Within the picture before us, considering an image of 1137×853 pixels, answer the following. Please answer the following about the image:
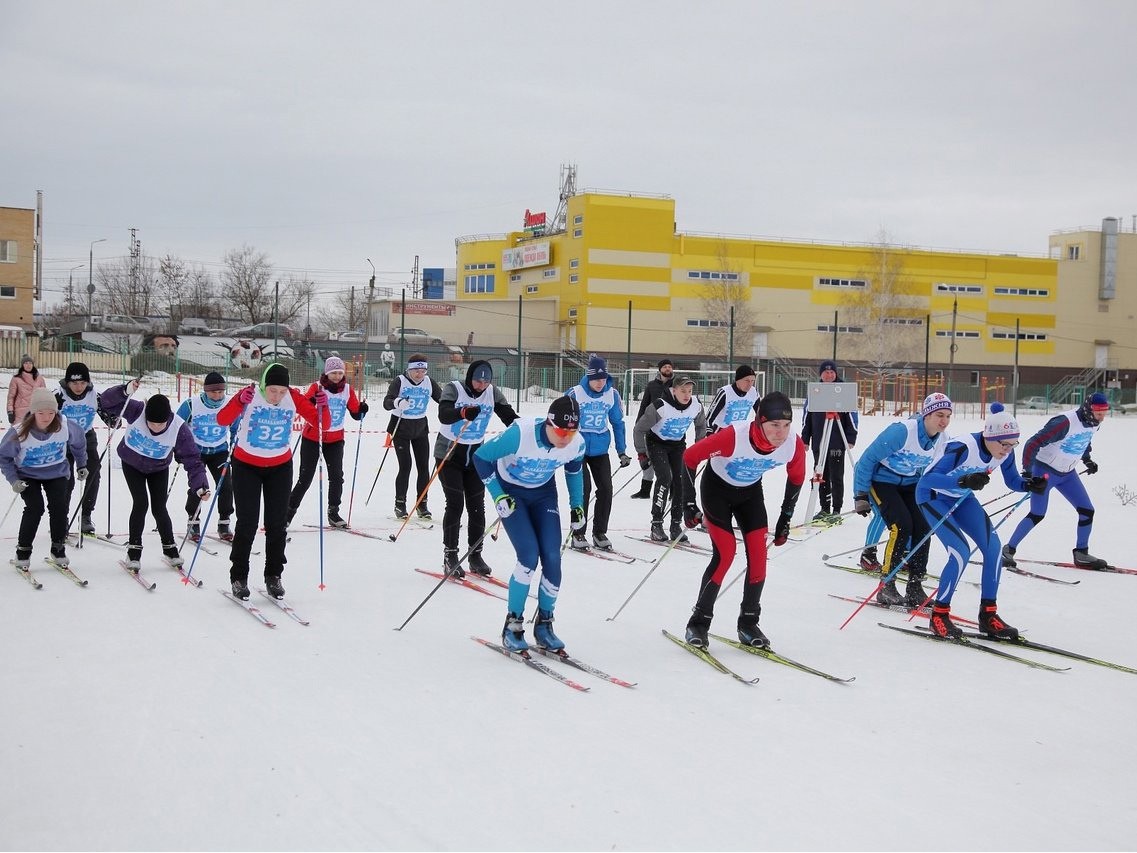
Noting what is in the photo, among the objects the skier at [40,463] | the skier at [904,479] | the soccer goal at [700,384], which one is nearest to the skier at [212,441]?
the skier at [40,463]

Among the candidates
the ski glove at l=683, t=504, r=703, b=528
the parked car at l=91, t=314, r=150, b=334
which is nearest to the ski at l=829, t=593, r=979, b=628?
the ski glove at l=683, t=504, r=703, b=528

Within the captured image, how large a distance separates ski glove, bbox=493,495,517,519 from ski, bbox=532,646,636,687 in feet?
2.69

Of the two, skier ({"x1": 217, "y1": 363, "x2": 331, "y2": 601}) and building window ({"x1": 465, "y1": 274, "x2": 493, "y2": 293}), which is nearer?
skier ({"x1": 217, "y1": 363, "x2": 331, "y2": 601})

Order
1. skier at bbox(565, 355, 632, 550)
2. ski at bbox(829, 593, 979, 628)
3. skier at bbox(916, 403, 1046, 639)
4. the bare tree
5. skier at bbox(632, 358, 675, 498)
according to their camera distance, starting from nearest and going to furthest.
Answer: skier at bbox(916, 403, 1046, 639) < ski at bbox(829, 593, 979, 628) < skier at bbox(565, 355, 632, 550) < skier at bbox(632, 358, 675, 498) < the bare tree

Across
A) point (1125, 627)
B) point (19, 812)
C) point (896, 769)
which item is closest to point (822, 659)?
point (896, 769)

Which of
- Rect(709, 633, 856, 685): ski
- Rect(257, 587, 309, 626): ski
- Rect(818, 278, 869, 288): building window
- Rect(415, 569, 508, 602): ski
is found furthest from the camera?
Rect(818, 278, 869, 288): building window

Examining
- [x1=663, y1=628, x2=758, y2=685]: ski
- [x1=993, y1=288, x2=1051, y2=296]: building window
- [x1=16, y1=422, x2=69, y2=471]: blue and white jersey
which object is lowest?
[x1=663, y1=628, x2=758, y2=685]: ski

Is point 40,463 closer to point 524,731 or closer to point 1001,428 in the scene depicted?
point 524,731

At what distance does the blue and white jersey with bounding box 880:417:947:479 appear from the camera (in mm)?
7156

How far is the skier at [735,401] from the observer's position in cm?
1045

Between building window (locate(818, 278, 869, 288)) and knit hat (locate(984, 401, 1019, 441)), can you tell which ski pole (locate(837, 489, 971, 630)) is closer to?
knit hat (locate(984, 401, 1019, 441))

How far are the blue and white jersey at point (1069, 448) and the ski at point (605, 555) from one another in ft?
12.6

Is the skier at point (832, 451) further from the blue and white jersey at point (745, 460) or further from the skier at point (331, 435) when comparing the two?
the blue and white jersey at point (745, 460)

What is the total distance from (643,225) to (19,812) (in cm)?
5097
